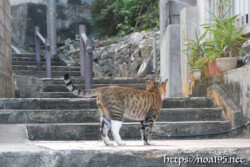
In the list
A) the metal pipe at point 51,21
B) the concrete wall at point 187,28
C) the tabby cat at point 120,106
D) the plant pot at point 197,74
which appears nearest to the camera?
the tabby cat at point 120,106

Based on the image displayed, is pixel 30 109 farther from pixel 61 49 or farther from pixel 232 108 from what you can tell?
pixel 61 49

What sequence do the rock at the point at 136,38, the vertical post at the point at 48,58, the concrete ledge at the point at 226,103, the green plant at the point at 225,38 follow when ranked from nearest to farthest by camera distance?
1. the concrete ledge at the point at 226,103
2. the green plant at the point at 225,38
3. the vertical post at the point at 48,58
4. the rock at the point at 136,38

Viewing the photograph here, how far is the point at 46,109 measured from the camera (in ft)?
18.7

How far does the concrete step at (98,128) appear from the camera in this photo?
471 centimetres

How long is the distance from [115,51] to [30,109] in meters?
6.39

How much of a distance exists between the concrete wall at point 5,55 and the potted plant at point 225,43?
3.22m

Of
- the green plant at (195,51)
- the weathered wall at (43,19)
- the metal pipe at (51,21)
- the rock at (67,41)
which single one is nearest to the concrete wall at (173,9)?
the green plant at (195,51)

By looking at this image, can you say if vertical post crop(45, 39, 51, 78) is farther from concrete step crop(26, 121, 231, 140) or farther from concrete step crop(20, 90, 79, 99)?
concrete step crop(26, 121, 231, 140)

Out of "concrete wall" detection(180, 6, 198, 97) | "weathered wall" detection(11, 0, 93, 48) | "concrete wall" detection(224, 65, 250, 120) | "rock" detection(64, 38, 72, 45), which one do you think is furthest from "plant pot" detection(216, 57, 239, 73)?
"weathered wall" detection(11, 0, 93, 48)

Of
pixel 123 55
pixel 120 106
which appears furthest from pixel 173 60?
pixel 120 106

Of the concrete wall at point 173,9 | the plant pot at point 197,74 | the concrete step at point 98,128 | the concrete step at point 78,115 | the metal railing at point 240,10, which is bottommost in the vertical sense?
the concrete step at point 98,128

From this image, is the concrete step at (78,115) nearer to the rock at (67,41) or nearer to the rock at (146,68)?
the rock at (146,68)

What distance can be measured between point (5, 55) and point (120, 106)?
355cm

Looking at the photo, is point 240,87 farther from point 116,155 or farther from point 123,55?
point 123,55
